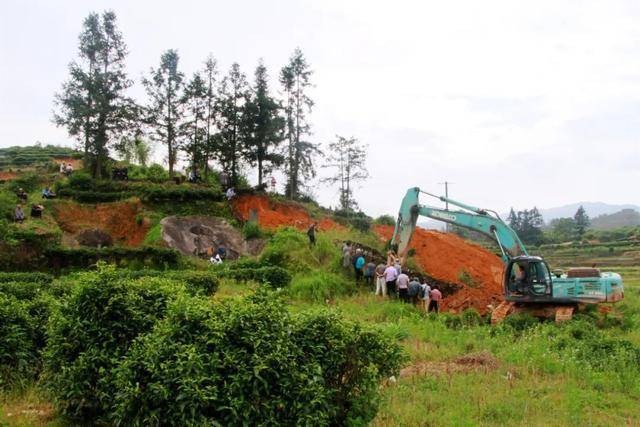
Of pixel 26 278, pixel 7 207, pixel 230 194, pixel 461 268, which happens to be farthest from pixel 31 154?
pixel 461 268

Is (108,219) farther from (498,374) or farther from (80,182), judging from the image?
(498,374)

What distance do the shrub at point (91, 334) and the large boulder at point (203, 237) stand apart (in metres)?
19.7

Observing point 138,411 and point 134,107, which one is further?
point 134,107

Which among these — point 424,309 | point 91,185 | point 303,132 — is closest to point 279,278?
point 424,309

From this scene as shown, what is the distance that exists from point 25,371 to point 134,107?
1023 inches

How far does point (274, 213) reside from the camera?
31.9 metres

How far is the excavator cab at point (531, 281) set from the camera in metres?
16.1

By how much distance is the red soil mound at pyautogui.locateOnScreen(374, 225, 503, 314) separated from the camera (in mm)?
19812

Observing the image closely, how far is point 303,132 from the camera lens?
37125 mm

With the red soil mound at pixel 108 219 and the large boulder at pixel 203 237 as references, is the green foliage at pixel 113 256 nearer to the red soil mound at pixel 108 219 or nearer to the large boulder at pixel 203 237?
the large boulder at pixel 203 237

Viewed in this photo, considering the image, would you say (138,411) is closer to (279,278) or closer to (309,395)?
(309,395)

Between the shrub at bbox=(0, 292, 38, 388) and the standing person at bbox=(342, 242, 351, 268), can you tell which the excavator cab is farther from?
the shrub at bbox=(0, 292, 38, 388)

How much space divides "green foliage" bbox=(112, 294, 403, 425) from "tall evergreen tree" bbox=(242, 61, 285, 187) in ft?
90.1

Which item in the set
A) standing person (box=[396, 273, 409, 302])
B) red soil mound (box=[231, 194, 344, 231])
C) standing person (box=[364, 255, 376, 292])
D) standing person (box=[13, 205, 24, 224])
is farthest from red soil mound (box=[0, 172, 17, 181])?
standing person (box=[396, 273, 409, 302])
